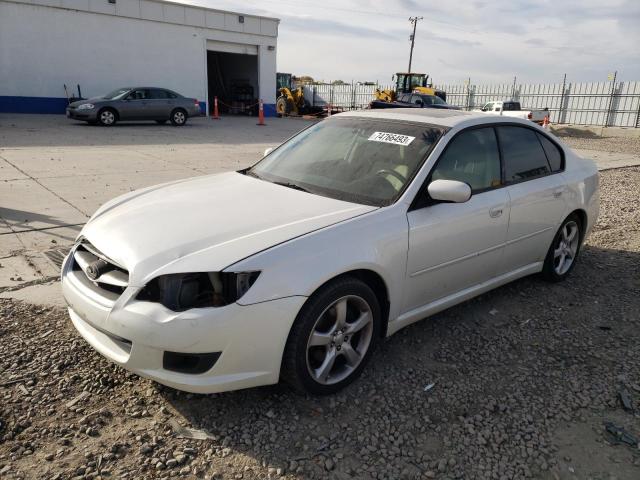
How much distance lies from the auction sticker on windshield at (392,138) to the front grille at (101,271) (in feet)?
6.42

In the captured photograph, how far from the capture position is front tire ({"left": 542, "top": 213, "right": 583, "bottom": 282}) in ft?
14.8

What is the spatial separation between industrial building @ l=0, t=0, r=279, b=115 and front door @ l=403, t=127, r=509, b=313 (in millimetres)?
23212

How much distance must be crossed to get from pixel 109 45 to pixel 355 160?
23389 millimetres

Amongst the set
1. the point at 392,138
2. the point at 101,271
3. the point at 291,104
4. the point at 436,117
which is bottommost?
the point at 291,104

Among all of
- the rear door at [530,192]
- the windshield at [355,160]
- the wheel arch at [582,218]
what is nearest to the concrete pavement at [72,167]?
the windshield at [355,160]

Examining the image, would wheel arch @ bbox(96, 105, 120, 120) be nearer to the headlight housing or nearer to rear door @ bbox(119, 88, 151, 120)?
rear door @ bbox(119, 88, 151, 120)

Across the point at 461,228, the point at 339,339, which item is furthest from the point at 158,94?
the point at 339,339

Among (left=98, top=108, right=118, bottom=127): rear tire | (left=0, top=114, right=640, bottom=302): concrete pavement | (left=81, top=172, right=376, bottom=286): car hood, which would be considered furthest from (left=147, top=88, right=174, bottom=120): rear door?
(left=81, top=172, right=376, bottom=286): car hood

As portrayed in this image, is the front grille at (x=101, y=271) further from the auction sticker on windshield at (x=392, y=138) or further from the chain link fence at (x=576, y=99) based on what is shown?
the chain link fence at (x=576, y=99)

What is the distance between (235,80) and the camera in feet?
105

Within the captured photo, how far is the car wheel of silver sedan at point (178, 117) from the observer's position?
19719 mm

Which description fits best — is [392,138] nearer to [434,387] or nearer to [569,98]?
[434,387]

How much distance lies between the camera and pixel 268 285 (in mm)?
2428

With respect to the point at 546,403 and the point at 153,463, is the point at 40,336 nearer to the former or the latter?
the point at 153,463
